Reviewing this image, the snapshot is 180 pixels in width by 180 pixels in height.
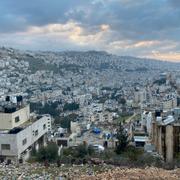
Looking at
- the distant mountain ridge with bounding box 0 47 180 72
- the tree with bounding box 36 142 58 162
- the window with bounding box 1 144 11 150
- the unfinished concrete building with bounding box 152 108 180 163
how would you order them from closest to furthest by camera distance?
the tree with bounding box 36 142 58 162, the window with bounding box 1 144 11 150, the unfinished concrete building with bounding box 152 108 180 163, the distant mountain ridge with bounding box 0 47 180 72

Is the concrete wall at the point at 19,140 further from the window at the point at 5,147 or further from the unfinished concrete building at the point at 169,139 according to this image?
the unfinished concrete building at the point at 169,139

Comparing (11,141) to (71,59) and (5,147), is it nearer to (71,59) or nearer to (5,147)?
(5,147)

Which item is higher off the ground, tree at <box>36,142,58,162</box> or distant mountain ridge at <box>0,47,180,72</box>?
distant mountain ridge at <box>0,47,180,72</box>

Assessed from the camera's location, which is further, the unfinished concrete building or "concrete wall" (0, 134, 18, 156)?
the unfinished concrete building

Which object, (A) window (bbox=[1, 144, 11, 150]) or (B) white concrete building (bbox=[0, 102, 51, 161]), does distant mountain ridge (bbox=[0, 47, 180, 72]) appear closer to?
(B) white concrete building (bbox=[0, 102, 51, 161])

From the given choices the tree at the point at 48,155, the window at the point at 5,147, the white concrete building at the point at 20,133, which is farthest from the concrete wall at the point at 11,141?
the tree at the point at 48,155

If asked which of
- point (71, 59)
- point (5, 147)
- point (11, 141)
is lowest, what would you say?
point (5, 147)

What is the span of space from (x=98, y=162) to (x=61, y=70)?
111m

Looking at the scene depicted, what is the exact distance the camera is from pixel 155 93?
73.1 meters

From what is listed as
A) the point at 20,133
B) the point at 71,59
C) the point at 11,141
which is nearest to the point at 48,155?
the point at 11,141

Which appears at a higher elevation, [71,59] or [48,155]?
[71,59]

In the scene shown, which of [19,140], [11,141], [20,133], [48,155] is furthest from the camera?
[20,133]

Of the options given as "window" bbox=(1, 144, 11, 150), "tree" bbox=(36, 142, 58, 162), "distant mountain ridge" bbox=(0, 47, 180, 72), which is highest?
"distant mountain ridge" bbox=(0, 47, 180, 72)

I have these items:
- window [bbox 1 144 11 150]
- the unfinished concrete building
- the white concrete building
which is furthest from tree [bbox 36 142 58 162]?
the unfinished concrete building
